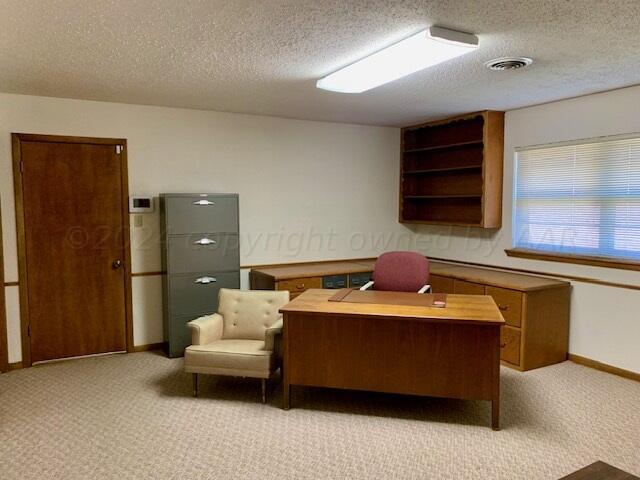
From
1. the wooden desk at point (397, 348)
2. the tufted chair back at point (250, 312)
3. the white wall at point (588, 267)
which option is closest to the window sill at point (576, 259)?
the white wall at point (588, 267)

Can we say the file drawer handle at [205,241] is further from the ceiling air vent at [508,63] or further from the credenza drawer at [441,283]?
the ceiling air vent at [508,63]

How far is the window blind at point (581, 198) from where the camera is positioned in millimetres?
4004

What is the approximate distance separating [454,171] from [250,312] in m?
3.02

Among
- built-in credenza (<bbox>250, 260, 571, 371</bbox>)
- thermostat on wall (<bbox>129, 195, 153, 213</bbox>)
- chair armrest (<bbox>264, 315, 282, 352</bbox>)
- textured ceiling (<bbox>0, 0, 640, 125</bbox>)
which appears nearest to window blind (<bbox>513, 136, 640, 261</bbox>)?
built-in credenza (<bbox>250, 260, 571, 371</bbox>)

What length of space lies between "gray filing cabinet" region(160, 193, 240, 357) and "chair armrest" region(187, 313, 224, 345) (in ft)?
2.52

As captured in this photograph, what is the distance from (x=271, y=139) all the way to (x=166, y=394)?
2890mm

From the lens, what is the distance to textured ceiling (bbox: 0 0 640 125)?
7.72 ft

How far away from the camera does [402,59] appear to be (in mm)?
3012

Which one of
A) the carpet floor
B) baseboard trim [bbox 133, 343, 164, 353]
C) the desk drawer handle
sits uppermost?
the desk drawer handle

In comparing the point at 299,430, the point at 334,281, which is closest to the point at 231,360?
the point at 299,430

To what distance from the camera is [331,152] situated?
5750mm

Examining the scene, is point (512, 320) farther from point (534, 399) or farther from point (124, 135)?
point (124, 135)

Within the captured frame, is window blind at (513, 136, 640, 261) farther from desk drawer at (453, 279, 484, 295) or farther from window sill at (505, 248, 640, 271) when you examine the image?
desk drawer at (453, 279, 484, 295)

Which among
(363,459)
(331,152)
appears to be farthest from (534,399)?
(331,152)
